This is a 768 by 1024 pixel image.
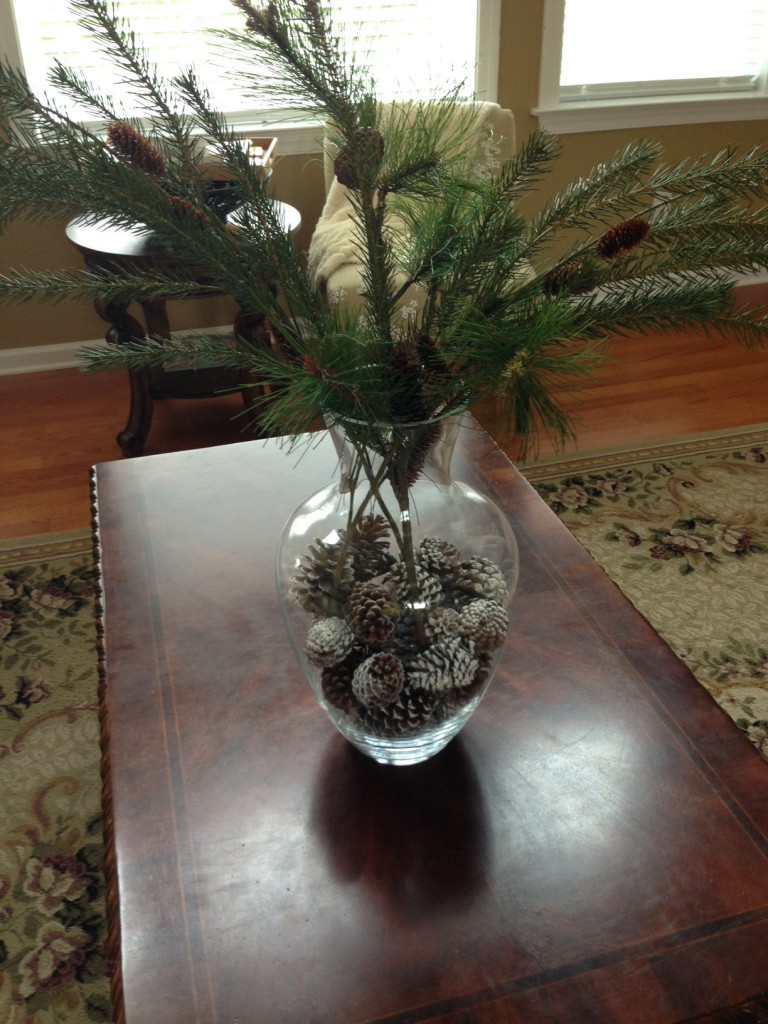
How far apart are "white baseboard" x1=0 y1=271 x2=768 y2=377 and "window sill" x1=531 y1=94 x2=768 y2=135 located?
127 centimetres

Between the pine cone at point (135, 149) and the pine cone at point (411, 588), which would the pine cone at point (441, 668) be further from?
the pine cone at point (135, 149)

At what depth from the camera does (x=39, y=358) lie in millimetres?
2902

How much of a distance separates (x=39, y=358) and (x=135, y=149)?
2.42 metres

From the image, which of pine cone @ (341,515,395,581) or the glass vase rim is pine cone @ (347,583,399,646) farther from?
the glass vase rim

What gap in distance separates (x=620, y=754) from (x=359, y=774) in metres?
0.27

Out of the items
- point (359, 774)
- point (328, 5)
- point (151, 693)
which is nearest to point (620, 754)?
point (359, 774)

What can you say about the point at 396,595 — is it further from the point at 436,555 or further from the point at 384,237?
the point at 384,237

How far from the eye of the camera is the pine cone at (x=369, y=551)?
88 centimetres

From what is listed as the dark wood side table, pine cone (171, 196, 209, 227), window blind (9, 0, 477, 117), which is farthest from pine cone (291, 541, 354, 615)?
window blind (9, 0, 477, 117)

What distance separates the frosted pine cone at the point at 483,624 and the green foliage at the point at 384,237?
0.21 m

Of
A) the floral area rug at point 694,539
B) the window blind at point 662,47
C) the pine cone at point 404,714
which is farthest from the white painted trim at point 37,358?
the pine cone at point 404,714

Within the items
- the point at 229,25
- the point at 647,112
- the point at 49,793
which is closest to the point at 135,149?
the point at 49,793

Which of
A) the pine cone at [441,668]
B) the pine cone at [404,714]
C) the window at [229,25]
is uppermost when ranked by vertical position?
the window at [229,25]

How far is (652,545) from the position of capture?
2.04 metres
